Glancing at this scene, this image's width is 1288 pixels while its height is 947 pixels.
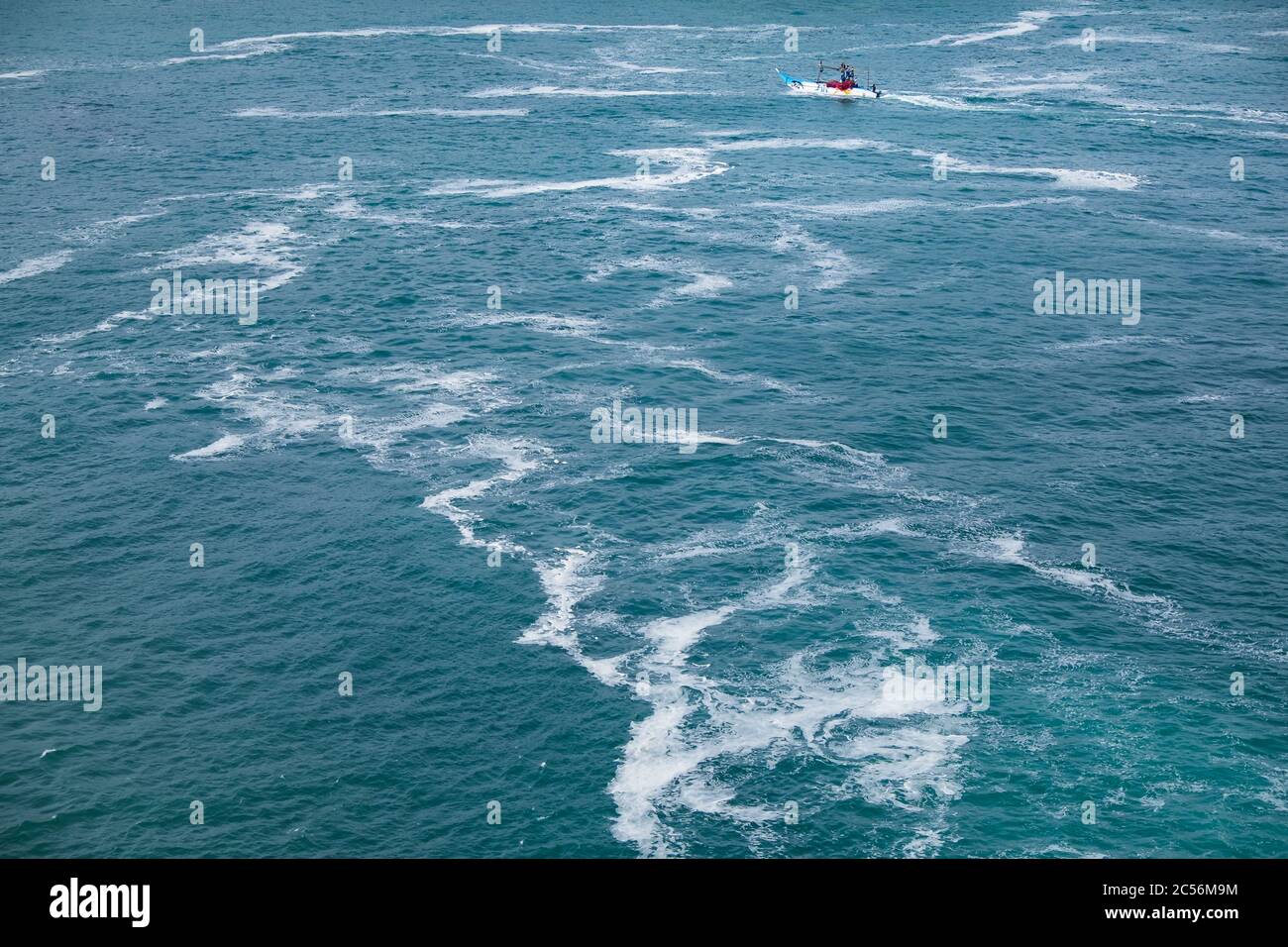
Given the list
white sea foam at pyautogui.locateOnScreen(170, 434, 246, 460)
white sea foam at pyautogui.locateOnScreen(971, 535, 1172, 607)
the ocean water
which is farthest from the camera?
white sea foam at pyautogui.locateOnScreen(170, 434, 246, 460)

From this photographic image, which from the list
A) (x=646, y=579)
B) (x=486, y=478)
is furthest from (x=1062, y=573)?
(x=486, y=478)

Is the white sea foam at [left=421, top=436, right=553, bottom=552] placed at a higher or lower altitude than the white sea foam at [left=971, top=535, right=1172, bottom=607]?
higher

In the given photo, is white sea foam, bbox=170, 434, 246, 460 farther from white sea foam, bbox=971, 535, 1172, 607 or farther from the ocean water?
white sea foam, bbox=971, 535, 1172, 607

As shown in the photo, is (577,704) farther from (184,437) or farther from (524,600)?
(184,437)

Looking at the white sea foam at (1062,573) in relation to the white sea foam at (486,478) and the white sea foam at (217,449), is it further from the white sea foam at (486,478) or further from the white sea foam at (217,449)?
the white sea foam at (217,449)

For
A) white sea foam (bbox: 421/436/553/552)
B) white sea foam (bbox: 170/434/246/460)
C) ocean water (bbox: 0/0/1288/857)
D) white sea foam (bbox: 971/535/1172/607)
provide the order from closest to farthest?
ocean water (bbox: 0/0/1288/857)
white sea foam (bbox: 971/535/1172/607)
white sea foam (bbox: 421/436/553/552)
white sea foam (bbox: 170/434/246/460)

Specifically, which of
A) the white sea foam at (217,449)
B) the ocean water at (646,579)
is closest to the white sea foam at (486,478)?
the ocean water at (646,579)

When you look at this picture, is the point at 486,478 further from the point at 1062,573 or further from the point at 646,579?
the point at 1062,573

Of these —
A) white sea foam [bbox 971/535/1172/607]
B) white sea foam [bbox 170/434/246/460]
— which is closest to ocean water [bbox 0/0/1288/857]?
white sea foam [bbox 971/535/1172/607]

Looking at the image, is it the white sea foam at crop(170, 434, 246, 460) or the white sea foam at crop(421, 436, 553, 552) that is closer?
the white sea foam at crop(421, 436, 553, 552)

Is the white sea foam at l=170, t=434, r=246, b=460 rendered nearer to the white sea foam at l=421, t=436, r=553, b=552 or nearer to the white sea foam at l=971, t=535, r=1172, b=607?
the white sea foam at l=421, t=436, r=553, b=552

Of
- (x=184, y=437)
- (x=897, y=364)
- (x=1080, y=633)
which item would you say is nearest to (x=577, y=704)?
(x=1080, y=633)

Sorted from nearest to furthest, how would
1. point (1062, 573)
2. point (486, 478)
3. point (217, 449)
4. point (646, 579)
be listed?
point (646, 579) < point (1062, 573) < point (486, 478) < point (217, 449)
